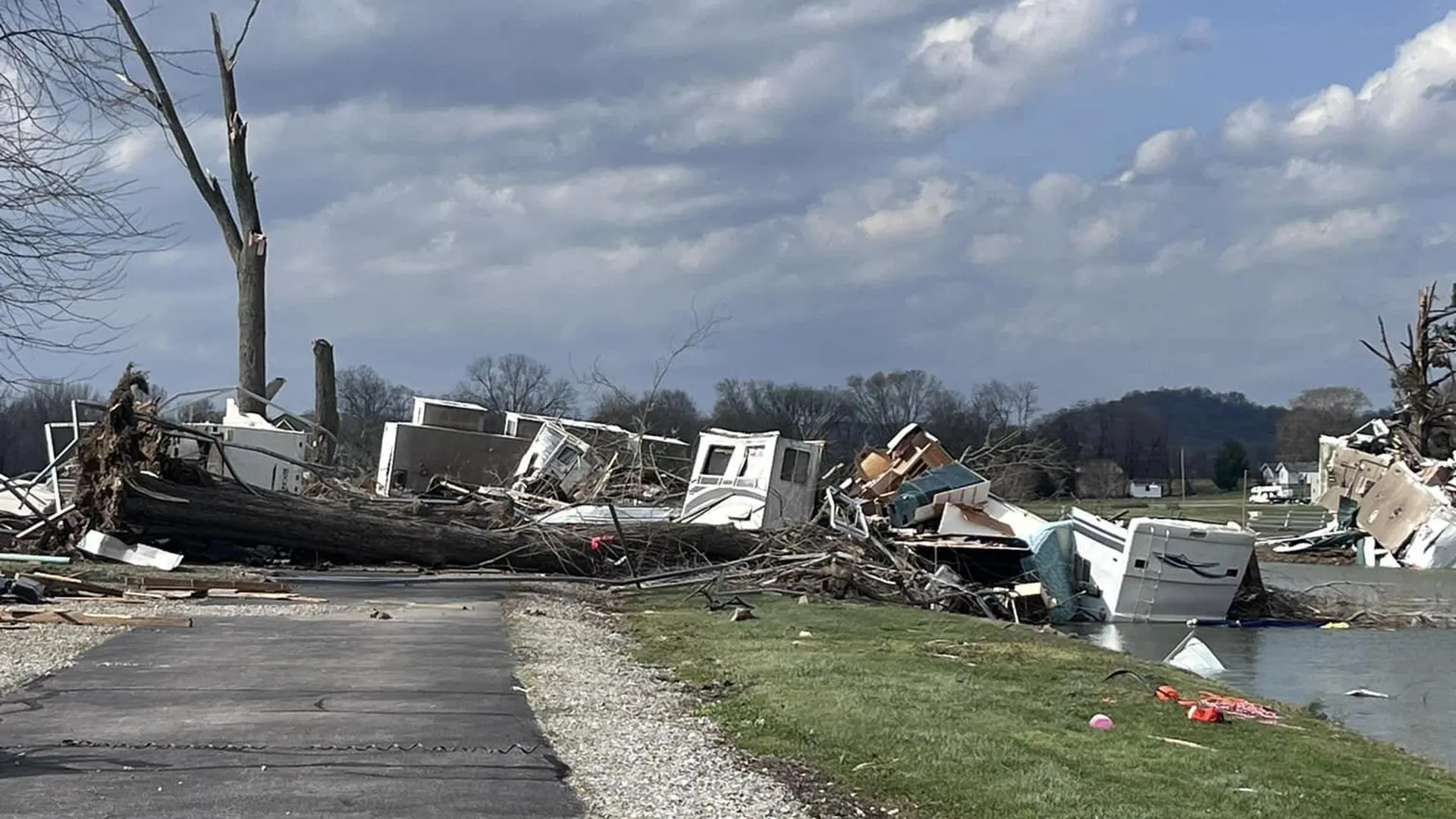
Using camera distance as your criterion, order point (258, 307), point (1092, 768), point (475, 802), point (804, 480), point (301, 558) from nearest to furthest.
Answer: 1. point (475, 802)
2. point (1092, 768)
3. point (301, 558)
4. point (804, 480)
5. point (258, 307)

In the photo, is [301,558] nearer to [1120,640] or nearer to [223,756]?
[1120,640]

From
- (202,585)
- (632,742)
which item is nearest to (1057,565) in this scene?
(202,585)

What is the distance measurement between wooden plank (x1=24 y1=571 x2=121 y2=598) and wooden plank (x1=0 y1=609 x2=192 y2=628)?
2.49 metres

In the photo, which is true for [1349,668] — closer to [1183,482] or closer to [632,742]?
[632,742]

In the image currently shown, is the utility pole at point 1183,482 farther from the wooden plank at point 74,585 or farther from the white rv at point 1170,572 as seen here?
the wooden plank at point 74,585

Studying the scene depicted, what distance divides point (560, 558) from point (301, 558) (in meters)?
3.92

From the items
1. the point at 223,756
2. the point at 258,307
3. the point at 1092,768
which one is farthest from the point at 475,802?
the point at 258,307

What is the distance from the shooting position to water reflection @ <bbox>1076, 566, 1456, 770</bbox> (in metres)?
15.5

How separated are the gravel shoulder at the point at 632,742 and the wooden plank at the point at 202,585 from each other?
491 cm

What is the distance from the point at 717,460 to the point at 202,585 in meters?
12.6

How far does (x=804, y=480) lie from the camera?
2822 centimetres

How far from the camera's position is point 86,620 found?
1412 cm

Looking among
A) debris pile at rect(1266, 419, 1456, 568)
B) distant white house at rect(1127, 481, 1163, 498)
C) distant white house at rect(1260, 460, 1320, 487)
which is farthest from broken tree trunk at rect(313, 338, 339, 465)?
distant white house at rect(1260, 460, 1320, 487)

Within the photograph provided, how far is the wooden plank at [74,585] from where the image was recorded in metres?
17.0
